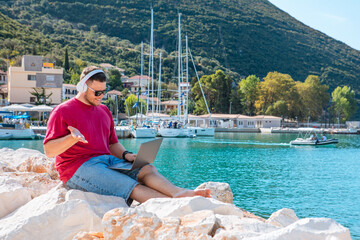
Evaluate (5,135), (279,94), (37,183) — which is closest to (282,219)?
(37,183)

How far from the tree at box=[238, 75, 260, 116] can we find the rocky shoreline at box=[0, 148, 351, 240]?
263 ft

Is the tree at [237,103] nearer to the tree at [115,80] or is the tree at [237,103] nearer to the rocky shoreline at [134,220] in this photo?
the tree at [115,80]

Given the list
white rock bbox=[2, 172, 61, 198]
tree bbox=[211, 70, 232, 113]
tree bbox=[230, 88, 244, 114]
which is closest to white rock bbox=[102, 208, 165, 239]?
white rock bbox=[2, 172, 61, 198]

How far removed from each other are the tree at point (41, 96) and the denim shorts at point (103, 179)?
46.1m

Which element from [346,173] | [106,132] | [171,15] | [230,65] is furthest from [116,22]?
[106,132]

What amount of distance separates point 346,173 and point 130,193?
1989 centimetres

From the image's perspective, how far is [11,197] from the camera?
4156mm

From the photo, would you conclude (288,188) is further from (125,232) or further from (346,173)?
(125,232)

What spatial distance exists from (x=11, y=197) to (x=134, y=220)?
72.2 inches

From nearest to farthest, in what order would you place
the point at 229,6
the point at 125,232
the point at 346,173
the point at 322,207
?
the point at 125,232 < the point at 322,207 < the point at 346,173 < the point at 229,6

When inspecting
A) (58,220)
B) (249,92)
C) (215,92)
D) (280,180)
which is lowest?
(280,180)

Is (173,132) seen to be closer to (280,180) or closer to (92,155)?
(280,180)

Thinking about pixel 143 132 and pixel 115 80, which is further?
pixel 115 80

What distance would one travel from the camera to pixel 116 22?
148 meters
